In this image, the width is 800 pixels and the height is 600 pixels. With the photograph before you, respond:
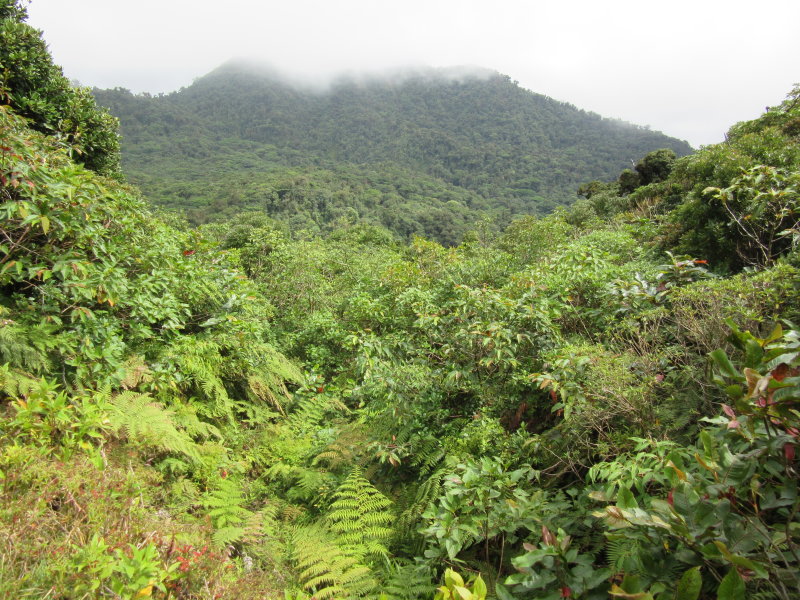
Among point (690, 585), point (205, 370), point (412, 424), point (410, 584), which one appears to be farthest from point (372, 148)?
point (690, 585)

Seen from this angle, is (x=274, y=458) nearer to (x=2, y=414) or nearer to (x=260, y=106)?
(x=2, y=414)

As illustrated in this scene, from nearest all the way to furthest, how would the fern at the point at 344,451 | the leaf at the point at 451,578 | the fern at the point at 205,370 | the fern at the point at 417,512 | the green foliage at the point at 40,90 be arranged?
the leaf at the point at 451,578 < the fern at the point at 417,512 < the fern at the point at 344,451 < the fern at the point at 205,370 < the green foliage at the point at 40,90

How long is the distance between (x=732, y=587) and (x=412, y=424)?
8.58 feet

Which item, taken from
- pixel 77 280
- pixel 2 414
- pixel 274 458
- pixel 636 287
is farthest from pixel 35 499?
pixel 636 287

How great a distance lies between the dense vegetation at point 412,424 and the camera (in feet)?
4.62

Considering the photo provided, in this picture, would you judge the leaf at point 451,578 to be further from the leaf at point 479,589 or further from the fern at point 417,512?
the fern at point 417,512

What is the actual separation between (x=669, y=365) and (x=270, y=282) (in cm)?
811

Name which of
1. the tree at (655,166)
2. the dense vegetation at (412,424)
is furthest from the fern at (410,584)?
the tree at (655,166)

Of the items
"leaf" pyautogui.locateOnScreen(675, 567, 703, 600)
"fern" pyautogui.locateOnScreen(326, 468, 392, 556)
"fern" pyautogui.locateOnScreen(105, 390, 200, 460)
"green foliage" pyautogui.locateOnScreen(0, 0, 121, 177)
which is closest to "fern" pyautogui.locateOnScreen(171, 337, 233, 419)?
"fern" pyautogui.locateOnScreen(105, 390, 200, 460)

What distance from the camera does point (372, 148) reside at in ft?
372

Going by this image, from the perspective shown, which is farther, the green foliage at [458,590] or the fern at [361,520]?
the fern at [361,520]

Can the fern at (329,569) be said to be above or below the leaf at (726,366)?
below

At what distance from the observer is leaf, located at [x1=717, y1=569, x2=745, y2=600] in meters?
1.06

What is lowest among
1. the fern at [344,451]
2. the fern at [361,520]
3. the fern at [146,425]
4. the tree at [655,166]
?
the fern at [344,451]
